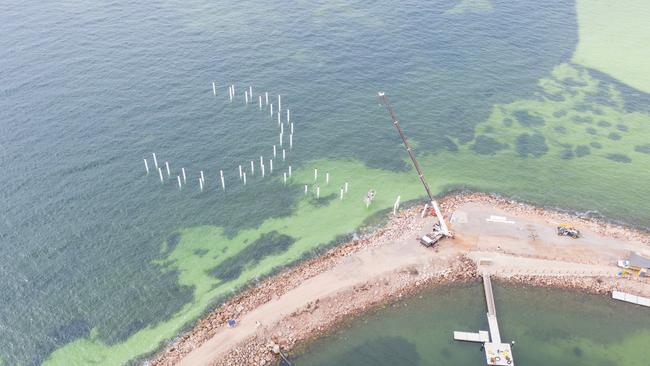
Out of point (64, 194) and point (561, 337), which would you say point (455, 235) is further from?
point (64, 194)

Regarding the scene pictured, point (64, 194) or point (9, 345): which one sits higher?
point (64, 194)

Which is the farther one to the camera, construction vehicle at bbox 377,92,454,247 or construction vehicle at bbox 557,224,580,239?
construction vehicle at bbox 557,224,580,239

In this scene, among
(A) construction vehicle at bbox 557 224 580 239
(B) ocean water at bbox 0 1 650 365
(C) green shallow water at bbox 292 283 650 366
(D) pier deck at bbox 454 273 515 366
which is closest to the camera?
(D) pier deck at bbox 454 273 515 366

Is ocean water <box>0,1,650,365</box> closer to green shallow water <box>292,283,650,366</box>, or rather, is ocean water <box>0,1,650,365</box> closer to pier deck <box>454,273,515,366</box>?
green shallow water <box>292,283,650,366</box>

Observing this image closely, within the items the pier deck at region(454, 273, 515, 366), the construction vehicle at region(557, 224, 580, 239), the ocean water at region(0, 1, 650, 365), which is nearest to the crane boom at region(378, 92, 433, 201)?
the ocean water at region(0, 1, 650, 365)

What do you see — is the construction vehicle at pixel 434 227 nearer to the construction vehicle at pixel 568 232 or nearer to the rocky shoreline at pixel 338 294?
the rocky shoreline at pixel 338 294

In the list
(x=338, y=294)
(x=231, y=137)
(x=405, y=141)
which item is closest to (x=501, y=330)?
(x=338, y=294)

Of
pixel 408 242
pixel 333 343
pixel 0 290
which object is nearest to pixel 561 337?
pixel 408 242
